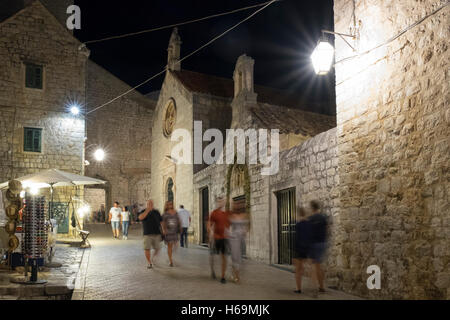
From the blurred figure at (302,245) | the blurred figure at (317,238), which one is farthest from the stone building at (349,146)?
the blurred figure at (302,245)

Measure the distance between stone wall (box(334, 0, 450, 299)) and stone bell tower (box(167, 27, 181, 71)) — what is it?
17922 mm

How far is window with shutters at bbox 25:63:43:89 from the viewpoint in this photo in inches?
740

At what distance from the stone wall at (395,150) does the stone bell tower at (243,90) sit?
19.9 feet

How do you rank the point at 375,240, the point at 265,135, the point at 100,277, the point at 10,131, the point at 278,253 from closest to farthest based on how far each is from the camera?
the point at 375,240 → the point at 100,277 → the point at 278,253 → the point at 265,135 → the point at 10,131

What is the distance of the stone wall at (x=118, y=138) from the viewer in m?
30.0

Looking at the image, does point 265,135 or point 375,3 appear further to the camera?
point 265,135

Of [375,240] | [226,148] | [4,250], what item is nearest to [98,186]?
[226,148]

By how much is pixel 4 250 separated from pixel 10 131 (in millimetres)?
9805

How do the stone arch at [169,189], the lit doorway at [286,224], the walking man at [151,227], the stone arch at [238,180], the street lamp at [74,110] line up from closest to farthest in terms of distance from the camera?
the walking man at [151,227] < the lit doorway at [286,224] < the stone arch at [238,180] < the street lamp at [74,110] < the stone arch at [169,189]

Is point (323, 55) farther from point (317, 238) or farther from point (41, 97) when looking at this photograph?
point (41, 97)

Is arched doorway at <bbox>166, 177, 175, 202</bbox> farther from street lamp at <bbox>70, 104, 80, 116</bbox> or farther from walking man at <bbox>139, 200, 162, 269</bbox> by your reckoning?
walking man at <bbox>139, 200, 162, 269</bbox>

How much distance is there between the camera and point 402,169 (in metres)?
6.21

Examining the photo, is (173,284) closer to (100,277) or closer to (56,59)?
(100,277)

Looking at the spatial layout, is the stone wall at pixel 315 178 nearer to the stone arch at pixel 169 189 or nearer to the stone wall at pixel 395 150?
the stone wall at pixel 395 150
